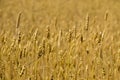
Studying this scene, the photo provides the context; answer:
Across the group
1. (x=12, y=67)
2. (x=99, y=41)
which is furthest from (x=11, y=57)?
(x=99, y=41)

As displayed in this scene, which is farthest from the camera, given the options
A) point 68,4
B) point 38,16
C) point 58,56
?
point 68,4

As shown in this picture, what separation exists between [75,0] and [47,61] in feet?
12.5

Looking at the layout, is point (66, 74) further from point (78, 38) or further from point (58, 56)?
point (78, 38)

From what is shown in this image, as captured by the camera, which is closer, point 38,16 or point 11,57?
point 11,57

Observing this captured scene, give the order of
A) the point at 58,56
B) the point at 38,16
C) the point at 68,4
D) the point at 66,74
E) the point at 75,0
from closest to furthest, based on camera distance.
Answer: the point at 66,74 < the point at 58,56 < the point at 38,16 < the point at 68,4 < the point at 75,0

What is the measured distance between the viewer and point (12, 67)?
83.8 inches

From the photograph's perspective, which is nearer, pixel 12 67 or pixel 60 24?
pixel 12 67

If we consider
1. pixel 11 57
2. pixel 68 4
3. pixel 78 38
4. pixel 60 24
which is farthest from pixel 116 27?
pixel 11 57

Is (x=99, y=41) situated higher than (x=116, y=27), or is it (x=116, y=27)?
(x=116, y=27)

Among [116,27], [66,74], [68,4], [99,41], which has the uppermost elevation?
[68,4]

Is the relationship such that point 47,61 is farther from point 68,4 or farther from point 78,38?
point 68,4

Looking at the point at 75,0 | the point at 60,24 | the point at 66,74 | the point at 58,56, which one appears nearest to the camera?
the point at 66,74

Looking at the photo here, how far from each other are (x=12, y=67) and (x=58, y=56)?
12.0 inches

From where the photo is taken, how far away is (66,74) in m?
2.04
